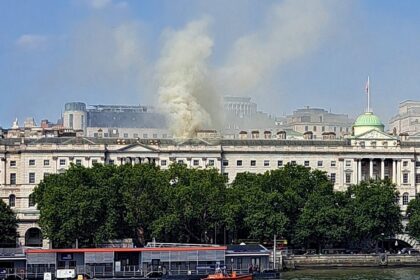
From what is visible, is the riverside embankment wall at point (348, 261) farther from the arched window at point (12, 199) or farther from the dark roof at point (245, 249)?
the arched window at point (12, 199)

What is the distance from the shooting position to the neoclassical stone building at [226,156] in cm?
14675

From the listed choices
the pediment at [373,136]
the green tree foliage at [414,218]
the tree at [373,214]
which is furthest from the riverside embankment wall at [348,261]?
the pediment at [373,136]

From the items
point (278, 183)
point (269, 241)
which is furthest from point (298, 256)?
point (278, 183)

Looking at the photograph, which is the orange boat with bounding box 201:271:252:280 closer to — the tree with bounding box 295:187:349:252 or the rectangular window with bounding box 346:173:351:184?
Result: the tree with bounding box 295:187:349:252

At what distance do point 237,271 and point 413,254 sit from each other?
3408 centimetres

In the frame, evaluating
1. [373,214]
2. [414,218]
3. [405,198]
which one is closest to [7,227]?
[373,214]

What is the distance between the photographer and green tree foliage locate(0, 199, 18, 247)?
12545cm

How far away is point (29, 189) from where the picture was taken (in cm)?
14638

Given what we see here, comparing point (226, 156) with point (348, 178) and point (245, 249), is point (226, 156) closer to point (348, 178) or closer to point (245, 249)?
point (348, 178)

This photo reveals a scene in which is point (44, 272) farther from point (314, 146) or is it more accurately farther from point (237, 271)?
point (314, 146)

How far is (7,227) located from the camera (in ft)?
415

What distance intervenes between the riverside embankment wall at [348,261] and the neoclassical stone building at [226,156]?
2869 cm

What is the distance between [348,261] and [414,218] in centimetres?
1420

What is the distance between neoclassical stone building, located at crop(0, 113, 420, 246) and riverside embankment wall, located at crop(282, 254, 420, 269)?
94.1ft
